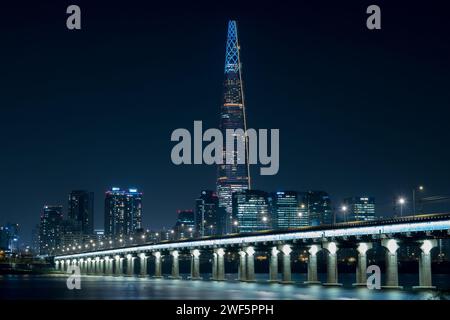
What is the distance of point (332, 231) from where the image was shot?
5591 inches

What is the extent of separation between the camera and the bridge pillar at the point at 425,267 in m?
118

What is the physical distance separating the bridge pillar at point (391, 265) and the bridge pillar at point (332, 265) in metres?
14.5

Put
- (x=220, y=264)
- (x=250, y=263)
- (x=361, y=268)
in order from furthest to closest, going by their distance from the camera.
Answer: (x=220, y=264) → (x=250, y=263) → (x=361, y=268)

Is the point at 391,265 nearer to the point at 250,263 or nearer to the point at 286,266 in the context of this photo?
the point at 286,266

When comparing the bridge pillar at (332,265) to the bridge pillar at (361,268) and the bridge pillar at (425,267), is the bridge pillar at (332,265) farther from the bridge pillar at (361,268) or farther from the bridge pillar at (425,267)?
the bridge pillar at (425,267)

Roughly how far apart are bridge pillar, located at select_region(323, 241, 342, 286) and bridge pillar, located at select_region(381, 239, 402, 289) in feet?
47.5

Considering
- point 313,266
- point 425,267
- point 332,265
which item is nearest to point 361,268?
point 332,265

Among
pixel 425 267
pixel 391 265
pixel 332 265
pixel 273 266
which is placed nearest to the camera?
pixel 425 267

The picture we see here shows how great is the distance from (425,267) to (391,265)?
6.35m

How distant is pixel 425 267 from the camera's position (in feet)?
392

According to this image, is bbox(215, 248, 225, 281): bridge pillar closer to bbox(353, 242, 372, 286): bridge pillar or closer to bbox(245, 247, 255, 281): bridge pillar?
bbox(245, 247, 255, 281): bridge pillar

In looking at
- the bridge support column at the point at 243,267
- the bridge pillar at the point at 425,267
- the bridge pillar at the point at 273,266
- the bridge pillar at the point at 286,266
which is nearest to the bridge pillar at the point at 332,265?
the bridge pillar at the point at 286,266
